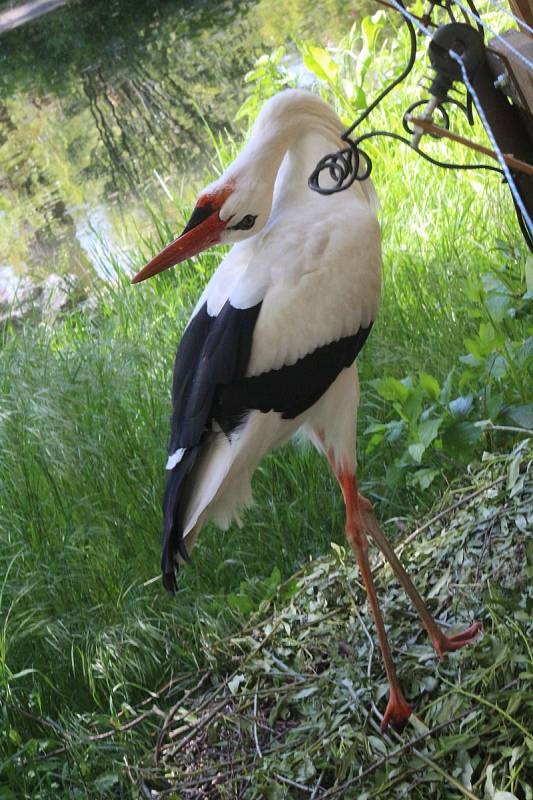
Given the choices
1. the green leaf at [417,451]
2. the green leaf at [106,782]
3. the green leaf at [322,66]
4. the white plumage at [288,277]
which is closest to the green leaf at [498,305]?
the green leaf at [417,451]

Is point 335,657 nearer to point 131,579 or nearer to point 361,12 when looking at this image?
point 131,579

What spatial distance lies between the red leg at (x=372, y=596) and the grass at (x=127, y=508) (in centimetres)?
43

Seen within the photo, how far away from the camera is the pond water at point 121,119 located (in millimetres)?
7445

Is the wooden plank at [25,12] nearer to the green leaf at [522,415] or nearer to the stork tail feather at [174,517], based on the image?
the green leaf at [522,415]

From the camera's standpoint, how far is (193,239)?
2373 millimetres

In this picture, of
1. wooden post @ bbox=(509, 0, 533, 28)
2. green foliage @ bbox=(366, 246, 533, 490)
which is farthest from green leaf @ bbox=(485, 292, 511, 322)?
wooden post @ bbox=(509, 0, 533, 28)

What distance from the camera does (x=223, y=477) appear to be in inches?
96.3

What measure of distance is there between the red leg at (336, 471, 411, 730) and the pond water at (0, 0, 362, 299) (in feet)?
10.3

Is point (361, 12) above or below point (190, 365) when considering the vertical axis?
below

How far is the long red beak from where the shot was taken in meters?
2.38

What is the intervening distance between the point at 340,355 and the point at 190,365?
352 mm

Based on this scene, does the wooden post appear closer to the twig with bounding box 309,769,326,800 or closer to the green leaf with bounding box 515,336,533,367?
the green leaf with bounding box 515,336,533,367

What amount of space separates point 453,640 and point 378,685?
0.21m

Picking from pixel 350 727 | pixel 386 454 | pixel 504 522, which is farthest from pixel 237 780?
pixel 386 454
